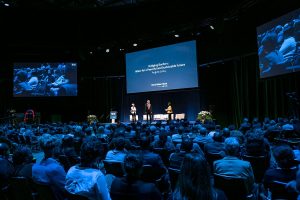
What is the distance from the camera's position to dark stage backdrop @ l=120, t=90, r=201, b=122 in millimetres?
Result: 18734

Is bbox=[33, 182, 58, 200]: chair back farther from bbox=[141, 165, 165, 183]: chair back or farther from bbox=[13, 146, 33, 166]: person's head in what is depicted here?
bbox=[141, 165, 165, 183]: chair back

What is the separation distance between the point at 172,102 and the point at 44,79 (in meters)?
8.43

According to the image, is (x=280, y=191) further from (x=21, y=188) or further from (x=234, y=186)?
(x=21, y=188)

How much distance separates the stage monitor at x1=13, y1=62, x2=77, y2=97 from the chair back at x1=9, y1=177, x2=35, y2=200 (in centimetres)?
1669

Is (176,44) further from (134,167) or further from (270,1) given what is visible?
(134,167)

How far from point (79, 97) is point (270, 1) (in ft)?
48.3

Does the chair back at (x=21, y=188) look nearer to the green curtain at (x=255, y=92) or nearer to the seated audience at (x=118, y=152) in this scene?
the seated audience at (x=118, y=152)

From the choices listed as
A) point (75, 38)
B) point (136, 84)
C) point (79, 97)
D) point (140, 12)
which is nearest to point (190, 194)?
point (140, 12)

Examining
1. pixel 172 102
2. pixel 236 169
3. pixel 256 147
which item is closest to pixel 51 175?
pixel 236 169

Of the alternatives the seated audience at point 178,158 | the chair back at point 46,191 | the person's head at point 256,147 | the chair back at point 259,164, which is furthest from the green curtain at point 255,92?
the chair back at point 46,191

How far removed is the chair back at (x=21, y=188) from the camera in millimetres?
3512

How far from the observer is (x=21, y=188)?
11.6 feet

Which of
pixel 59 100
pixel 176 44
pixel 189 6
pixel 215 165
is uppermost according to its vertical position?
pixel 189 6

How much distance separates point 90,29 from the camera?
1872 centimetres
